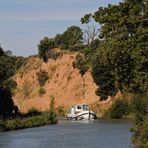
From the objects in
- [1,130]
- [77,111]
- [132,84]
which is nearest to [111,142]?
[132,84]

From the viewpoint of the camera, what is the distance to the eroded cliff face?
127 metres

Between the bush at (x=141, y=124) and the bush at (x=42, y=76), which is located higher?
the bush at (x=42, y=76)

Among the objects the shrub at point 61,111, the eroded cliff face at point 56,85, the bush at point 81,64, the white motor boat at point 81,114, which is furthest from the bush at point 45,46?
the white motor boat at point 81,114

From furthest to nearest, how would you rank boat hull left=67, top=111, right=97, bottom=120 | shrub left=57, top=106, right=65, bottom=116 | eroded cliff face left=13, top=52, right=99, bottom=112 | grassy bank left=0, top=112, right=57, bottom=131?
eroded cliff face left=13, top=52, right=99, bottom=112 → shrub left=57, top=106, right=65, bottom=116 → boat hull left=67, top=111, right=97, bottom=120 → grassy bank left=0, top=112, right=57, bottom=131

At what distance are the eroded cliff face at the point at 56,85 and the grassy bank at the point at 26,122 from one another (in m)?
34.3

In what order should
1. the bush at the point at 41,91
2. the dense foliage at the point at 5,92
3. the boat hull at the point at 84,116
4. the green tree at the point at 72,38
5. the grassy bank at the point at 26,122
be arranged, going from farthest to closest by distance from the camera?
the green tree at the point at 72,38
the bush at the point at 41,91
the boat hull at the point at 84,116
the dense foliage at the point at 5,92
the grassy bank at the point at 26,122

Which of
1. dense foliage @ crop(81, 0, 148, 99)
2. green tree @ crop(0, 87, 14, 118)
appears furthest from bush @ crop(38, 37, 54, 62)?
dense foliage @ crop(81, 0, 148, 99)

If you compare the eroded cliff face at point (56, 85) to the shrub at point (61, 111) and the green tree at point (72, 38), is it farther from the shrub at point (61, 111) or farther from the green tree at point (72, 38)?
the green tree at point (72, 38)

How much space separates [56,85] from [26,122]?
58.5 metres

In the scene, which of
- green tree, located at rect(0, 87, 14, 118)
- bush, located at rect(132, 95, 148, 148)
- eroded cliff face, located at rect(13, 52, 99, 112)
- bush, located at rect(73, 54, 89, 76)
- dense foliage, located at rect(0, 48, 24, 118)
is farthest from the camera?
bush, located at rect(73, 54, 89, 76)

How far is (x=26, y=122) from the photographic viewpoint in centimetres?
7550

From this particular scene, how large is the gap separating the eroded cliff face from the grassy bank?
113 ft

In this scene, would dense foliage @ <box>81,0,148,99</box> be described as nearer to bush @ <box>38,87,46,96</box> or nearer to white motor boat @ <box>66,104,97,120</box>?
white motor boat @ <box>66,104,97,120</box>

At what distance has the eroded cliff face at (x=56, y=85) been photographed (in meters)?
127
